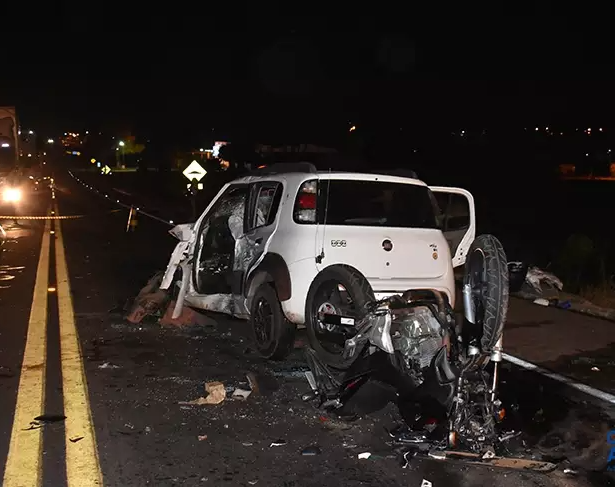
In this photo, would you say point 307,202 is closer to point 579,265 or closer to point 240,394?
point 240,394

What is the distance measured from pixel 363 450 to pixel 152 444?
1.43 metres

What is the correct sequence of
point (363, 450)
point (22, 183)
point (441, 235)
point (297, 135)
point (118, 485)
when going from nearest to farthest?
point (118, 485) < point (363, 450) < point (441, 235) < point (22, 183) < point (297, 135)

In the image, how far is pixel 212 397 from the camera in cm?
595

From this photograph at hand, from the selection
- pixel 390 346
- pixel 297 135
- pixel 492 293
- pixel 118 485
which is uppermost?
pixel 297 135

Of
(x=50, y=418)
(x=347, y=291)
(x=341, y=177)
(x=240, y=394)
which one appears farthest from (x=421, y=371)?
(x=50, y=418)

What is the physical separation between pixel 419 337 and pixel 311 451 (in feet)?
4.19

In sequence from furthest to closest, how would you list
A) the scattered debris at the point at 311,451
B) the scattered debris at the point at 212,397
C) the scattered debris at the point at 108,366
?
the scattered debris at the point at 108,366 → the scattered debris at the point at 212,397 → the scattered debris at the point at 311,451

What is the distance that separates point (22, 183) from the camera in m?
39.3

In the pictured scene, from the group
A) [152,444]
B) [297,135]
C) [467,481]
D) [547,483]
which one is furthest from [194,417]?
[297,135]

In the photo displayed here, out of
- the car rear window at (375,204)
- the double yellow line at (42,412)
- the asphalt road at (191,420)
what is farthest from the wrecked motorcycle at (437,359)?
the double yellow line at (42,412)

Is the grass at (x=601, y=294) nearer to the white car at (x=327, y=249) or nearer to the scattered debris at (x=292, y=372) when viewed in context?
the white car at (x=327, y=249)

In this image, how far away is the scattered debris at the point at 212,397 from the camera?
5.89 m

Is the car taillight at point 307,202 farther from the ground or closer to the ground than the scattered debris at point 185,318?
farther from the ground

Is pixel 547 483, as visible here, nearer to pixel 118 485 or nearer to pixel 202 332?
pixel 118 485
